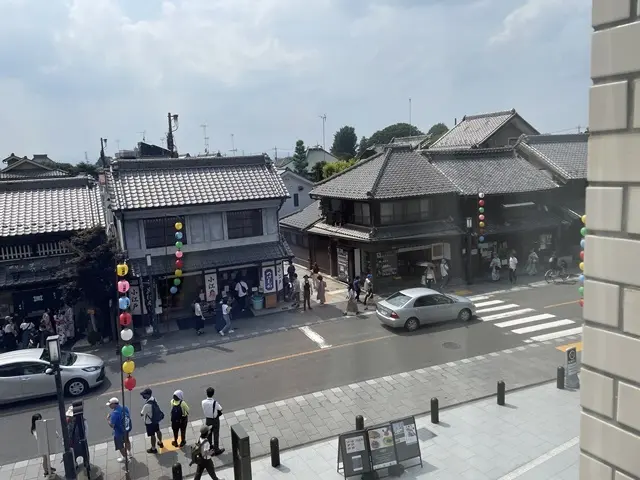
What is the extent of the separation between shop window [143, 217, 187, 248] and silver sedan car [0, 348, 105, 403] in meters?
7.64

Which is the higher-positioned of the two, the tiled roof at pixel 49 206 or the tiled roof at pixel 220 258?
the tiled roof at pixel 49 206

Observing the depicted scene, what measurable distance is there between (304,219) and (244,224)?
36.7 feet

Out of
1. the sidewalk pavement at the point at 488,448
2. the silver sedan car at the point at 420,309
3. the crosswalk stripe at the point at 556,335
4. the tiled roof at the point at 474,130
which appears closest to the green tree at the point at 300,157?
the tiled roof at the point at 474,130

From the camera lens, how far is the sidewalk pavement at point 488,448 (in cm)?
1054

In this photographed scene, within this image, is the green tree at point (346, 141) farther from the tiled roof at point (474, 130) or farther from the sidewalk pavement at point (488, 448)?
the sidewalk pavement at point (488, 448)

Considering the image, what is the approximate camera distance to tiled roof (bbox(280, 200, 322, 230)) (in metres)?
33.9

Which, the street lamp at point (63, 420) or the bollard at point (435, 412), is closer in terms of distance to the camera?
the street lamp at point (63, 420)

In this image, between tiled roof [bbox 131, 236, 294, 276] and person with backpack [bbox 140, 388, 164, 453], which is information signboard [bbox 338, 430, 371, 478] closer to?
person with backpack [bbox 140, 388, 164, 453]

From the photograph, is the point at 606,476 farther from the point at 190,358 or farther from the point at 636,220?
the point at 190,358

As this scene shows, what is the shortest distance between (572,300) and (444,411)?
13820 mm

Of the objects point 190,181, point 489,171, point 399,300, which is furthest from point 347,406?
point 489,171

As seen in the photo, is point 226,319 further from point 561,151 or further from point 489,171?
point 561,151

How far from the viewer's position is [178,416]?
12.0 meters

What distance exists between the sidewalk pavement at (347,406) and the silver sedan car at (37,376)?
11.8ft
